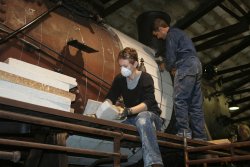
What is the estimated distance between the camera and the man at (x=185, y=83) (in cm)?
436

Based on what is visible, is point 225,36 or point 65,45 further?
point 225,36

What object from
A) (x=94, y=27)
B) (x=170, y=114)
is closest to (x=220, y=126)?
(x=170, y=114)

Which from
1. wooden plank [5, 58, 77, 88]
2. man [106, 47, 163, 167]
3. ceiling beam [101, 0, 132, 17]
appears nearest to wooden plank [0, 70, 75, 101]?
wooden plank [5, 58, 77, 88]

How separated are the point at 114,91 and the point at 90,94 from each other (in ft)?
1.02

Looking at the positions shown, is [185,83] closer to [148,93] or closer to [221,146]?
[148,93]

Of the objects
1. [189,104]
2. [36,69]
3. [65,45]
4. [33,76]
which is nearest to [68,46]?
[65,45]

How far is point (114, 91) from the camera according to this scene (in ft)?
13.1

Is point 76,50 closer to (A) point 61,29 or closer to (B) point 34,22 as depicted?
(A) point 61,29

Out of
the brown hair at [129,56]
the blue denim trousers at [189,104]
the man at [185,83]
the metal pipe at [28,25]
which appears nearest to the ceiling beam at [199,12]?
the man at [185,83]

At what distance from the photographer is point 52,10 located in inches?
148

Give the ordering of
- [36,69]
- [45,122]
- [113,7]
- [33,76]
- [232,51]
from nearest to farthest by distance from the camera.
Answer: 1. [45,122]
2. [33,76]
3. [36,69]
4. [113,7]
5. [232,51]

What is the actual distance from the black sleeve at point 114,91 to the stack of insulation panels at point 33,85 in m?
0.80

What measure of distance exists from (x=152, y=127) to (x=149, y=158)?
1.18 feet

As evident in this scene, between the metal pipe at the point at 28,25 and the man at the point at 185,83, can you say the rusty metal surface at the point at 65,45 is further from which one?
the man at the point at 185,83
